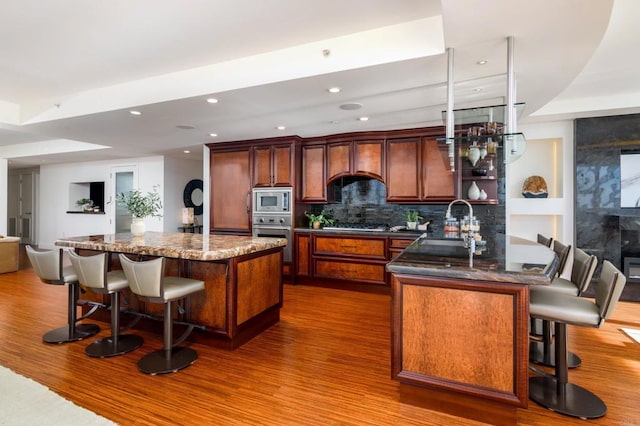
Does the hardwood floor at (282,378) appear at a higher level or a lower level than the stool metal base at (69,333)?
lower

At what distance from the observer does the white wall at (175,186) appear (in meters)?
7.38

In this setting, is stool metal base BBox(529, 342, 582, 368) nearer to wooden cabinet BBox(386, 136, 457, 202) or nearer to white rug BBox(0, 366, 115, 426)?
wooden cabinet BBox(386, 136, 457, 202)

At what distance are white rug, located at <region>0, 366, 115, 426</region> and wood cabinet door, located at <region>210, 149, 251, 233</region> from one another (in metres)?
3.58

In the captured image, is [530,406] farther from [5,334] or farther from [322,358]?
[5,334]

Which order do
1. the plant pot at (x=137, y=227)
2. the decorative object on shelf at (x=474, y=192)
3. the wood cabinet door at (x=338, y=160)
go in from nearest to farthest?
the plant pot at (x=137, y=227)
the decorative object on shelf at (x=474, y=192)
the wood cabinet door at (x=338, y=160)

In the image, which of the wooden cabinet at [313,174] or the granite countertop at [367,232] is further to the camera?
the wooden cabinet at [313,174]

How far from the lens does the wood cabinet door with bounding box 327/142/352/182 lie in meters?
5.04

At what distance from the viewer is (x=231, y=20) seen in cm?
241

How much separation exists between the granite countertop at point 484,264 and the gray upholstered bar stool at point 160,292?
1.61 meters

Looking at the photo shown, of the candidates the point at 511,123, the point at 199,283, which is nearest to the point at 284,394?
the point at 199,283

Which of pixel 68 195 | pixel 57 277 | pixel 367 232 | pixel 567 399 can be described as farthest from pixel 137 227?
pixel 68 195

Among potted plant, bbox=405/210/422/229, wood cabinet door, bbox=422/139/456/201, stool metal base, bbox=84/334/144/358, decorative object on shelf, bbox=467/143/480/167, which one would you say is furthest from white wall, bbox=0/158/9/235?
decorative object on shelf, bbox=467/143/480/167

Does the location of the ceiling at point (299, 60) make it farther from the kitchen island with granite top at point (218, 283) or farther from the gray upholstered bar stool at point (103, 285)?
the gray upholstered bar stool at point (103, 285)

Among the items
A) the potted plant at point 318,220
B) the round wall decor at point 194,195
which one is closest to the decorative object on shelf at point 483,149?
the potted plant at point 318,220
